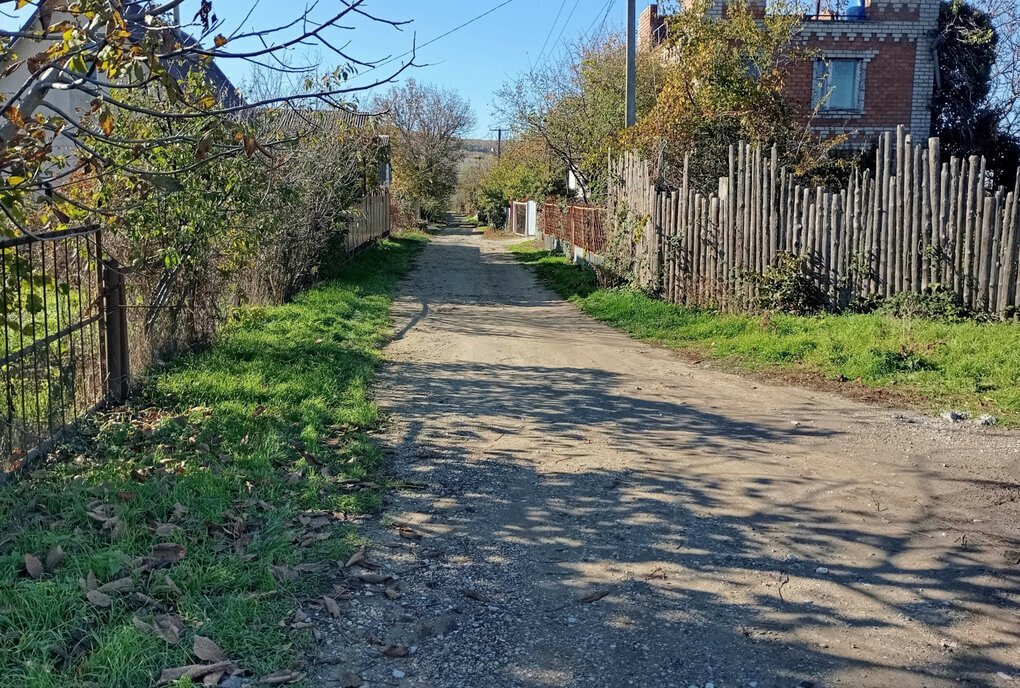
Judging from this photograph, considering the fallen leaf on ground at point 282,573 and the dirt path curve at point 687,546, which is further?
the fallen leaf on ground at point 282,573

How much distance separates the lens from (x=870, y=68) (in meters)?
23.6

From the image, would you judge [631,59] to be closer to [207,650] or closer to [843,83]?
[843,83]

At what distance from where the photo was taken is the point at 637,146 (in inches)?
631

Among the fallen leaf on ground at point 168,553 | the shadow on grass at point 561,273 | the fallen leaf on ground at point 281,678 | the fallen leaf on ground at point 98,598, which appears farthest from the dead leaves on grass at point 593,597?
the shadow on grass at point 561,273

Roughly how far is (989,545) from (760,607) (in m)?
1.54

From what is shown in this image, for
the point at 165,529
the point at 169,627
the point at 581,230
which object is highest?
the point at 581,230

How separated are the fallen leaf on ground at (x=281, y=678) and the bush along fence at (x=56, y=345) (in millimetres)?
2681

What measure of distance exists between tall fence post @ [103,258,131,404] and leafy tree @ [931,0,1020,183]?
2250 centimetres

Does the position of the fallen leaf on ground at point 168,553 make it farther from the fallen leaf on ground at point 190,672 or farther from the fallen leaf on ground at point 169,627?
the fallen leaf on ground at point 190,672

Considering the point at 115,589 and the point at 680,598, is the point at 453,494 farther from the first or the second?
the point at 115,589

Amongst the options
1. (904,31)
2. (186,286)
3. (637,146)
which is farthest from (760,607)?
(904,31)

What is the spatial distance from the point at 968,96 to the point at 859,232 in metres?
16.6

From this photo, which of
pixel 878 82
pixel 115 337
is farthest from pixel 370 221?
pixel 115 337

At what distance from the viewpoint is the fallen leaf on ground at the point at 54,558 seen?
13.2ft
